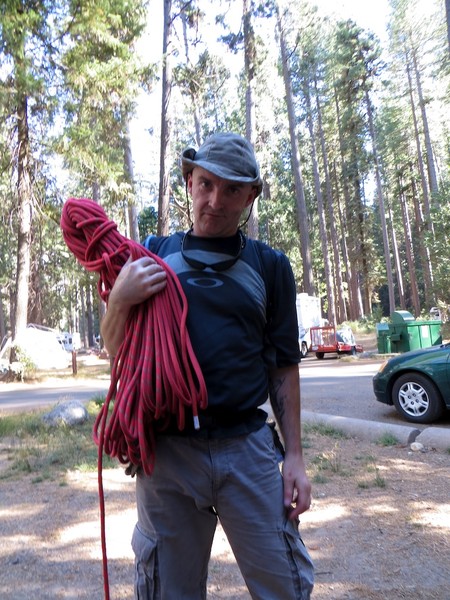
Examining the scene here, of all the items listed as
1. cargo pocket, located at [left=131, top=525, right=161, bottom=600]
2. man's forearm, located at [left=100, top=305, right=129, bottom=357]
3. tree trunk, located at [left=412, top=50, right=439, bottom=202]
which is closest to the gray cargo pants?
cargo pocket, located at [left=131, top=525, right=161, bottom=600]

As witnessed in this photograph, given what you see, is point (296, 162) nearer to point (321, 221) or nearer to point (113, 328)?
point (321, 221)

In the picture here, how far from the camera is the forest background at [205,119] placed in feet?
44.0

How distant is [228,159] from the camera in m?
1.71

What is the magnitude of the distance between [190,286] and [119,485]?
4.02 metres

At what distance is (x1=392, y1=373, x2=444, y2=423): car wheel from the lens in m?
7.19

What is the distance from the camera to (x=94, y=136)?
47.1 feet

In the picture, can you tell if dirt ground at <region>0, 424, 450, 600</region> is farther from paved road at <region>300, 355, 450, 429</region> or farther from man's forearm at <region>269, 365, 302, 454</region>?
paved road at <region>300, 355, 450, 429</region>

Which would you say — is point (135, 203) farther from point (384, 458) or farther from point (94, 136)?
point (384, 458)

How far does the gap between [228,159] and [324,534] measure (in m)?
3.04

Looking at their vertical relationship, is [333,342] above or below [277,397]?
above

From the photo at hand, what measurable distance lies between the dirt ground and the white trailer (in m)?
16.4

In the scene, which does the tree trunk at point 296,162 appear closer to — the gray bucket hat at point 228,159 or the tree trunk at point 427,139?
the tree trunk at point 427,139

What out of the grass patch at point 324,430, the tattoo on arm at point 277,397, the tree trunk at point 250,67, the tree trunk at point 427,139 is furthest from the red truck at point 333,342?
the tattoo on arm at point 277,397

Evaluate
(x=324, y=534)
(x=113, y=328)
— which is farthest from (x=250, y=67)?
(x=113, y=328)
